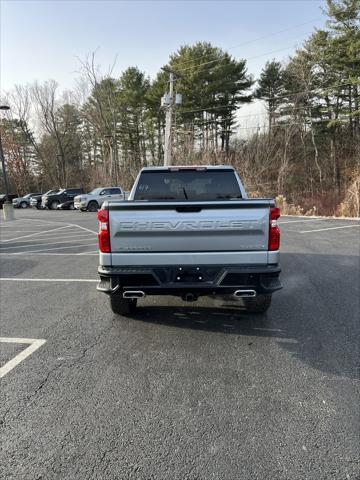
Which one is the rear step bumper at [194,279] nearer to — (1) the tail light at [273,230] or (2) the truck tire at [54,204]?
(1) the tail light at [273,230]

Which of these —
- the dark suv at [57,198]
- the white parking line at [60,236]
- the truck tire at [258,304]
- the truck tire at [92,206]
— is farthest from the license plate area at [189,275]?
the dark suv at [57,198]

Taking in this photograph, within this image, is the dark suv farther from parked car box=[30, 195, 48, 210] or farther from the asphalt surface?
the asphalt surface

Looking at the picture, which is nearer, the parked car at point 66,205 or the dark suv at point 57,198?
the parked car at point 66,205

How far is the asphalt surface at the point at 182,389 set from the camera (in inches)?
83.0

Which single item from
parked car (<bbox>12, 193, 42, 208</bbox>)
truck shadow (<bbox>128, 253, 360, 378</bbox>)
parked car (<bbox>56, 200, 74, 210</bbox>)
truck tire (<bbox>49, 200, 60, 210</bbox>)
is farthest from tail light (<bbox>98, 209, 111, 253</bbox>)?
parked car (<bbox>12, 193, 42, 208</bbox>)

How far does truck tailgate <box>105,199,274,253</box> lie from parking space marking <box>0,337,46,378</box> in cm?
151

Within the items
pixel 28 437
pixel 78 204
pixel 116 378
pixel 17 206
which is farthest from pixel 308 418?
pixel 17 206

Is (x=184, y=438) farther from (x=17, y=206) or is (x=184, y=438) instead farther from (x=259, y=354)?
(x=17, y=206)

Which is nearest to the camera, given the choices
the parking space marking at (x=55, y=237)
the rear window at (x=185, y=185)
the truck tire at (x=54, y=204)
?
the rear window at (x=185, y=185)

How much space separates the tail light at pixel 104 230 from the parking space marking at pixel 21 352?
1.33 metres

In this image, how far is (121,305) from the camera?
430 centimetres

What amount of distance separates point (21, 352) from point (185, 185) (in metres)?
3.03

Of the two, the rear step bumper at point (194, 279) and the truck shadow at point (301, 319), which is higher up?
the rear step bumper at point (194, 279)

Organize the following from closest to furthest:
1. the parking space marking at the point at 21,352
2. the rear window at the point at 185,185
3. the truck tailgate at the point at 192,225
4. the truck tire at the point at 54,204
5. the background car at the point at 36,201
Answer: the parking space marking at the point at 21,352 < the truck tailgate at the point at 192,225 < the rear window at the point at 185,185 < the truck tire at the point at 54,204 < the background car at the point at 36,201
